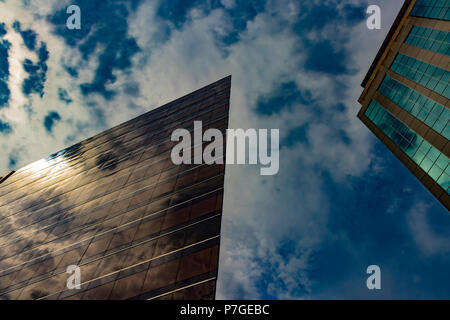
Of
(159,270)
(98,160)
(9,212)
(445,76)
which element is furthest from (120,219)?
(445,76)

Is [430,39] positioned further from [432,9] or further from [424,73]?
[424,73]

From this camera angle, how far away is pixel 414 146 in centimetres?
3109

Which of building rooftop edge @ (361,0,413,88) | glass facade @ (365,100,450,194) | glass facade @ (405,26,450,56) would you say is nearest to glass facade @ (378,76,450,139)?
glass facade @ (365,100,450,194)

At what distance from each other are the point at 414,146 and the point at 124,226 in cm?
3437

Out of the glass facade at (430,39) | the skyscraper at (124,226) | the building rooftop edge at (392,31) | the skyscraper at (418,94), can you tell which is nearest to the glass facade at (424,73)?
the skyscraper at (418,94)

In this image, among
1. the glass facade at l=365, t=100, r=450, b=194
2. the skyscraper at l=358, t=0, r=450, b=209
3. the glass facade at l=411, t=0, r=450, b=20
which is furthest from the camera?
the glass facade at l=411, t=0, r=450, b=20

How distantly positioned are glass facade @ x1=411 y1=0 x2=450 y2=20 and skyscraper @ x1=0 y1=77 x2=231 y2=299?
93.7ft

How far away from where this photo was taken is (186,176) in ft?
51.0

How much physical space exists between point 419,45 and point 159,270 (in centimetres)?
4267

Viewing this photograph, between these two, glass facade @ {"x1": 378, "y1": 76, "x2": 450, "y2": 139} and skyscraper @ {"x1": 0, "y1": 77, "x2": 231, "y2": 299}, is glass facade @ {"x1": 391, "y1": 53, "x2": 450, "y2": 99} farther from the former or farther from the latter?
skyscraper @ {"x1": 0, "y1": 77, "x2": 231, "y2": 299}

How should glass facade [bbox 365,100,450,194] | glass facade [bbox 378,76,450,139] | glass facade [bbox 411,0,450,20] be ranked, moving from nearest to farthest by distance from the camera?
glass facade [bbox 365,100,450,194], glass facade [bbox 378,76,450,139], glass facade [bbox 411,0,450,20]

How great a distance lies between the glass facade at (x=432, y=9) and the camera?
2985cm

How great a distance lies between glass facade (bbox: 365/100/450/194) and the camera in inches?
1029

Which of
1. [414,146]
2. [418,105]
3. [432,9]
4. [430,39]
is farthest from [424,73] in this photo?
[414,146]
